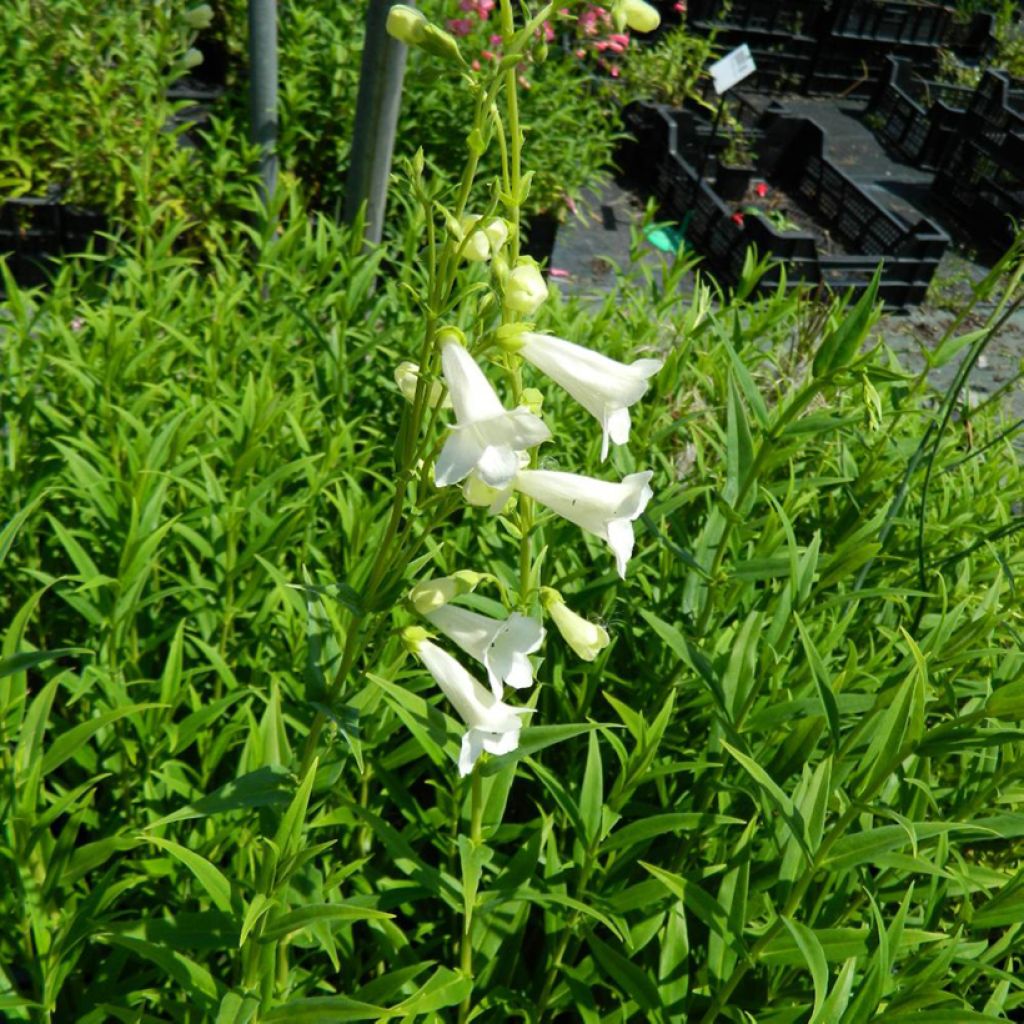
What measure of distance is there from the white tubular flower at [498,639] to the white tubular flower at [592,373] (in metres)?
0.25

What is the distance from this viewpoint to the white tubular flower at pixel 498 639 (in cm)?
124

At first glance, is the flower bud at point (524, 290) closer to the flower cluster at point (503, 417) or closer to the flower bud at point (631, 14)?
the flower cluster at point (503, 417)

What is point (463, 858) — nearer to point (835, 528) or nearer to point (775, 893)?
point (775, 893)

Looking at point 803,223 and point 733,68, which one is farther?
point 803,223

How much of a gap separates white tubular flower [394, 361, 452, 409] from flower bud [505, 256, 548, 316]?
14 centimetres

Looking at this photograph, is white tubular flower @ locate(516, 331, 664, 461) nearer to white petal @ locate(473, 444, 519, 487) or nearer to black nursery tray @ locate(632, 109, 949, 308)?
white petal @ locate(473, 444, 519, 487)

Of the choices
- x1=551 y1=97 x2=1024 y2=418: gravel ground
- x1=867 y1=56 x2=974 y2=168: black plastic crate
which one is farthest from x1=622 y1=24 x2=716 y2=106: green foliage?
x1=867 y1=56 x2=974 y2=168: black plastic crate

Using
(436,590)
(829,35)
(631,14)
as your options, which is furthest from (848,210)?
(436,590)

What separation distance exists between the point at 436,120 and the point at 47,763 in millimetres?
3728

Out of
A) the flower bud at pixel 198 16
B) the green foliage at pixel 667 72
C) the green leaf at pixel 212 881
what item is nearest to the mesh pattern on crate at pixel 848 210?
the green foliage at pixel 667 72

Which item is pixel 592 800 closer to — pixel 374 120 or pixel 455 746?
pixel 455 746

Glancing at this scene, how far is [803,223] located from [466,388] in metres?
6.11

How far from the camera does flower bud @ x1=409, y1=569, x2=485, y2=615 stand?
1.31 meters

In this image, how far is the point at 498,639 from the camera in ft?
4.15
